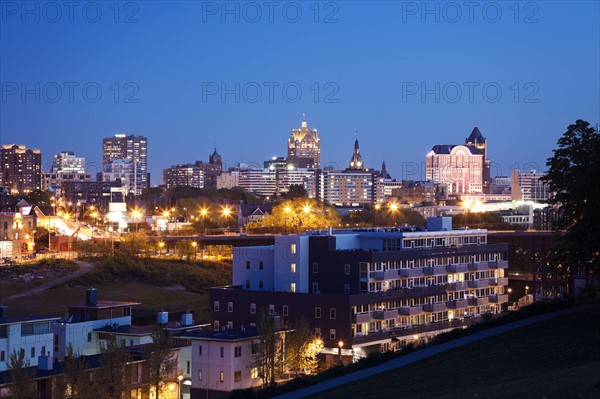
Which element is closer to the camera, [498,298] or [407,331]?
[407,331]

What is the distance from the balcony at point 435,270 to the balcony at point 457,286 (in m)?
0.99

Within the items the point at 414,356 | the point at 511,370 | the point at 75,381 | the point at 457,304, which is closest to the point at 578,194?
the point at 414,356

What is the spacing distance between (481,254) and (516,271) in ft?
156

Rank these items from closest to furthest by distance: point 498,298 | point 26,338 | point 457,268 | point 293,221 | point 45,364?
point 45,364
point 26,338
point 457,268
point 498,298
point 293,221

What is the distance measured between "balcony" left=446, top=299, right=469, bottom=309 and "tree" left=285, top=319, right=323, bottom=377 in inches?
738

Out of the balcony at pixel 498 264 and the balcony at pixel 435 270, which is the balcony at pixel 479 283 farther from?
the balcony at pixel 435 270

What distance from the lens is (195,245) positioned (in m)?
104

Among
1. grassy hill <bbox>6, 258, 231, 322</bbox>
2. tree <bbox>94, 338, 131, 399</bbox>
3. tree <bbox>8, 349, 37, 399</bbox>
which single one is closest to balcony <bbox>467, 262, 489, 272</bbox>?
grassy hill <bbox>6, 258, 231, 322</bbox>

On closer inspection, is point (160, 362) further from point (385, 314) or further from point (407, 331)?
point (407, 331)

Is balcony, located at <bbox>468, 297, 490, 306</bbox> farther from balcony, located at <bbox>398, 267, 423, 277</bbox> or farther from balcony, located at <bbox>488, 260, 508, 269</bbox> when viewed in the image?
balcony, located at <bbox>398, 267, 423, 277</bbox>

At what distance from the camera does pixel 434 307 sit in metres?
66.4

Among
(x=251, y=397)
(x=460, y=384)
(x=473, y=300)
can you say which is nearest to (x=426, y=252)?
(x=473, y=300)

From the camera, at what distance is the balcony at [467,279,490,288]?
71.8 metres

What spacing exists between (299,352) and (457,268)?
23.7m
